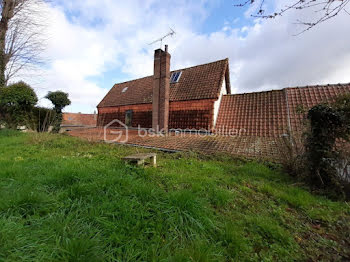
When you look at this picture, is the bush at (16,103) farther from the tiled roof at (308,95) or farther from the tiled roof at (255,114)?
the tiled roof at (308,95)

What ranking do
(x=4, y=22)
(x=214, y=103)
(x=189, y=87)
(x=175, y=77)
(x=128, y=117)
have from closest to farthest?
(x=214, y=103) < (x=4, y=22) < (x=189, y=87) < (x=175, y=77) < (x=128, y=117)

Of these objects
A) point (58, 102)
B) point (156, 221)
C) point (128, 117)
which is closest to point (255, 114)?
point (156, 221)

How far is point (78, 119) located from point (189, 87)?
29.3 metres

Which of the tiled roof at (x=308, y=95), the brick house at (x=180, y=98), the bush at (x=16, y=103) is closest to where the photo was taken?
the tiled roof at (x=308, y=95)

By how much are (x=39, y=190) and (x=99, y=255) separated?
191cm

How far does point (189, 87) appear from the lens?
10789mm

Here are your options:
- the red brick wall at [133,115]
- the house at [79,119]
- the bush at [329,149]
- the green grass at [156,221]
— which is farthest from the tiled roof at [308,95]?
the house at [79,119]

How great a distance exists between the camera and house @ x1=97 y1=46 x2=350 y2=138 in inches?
311

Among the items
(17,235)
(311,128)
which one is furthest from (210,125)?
(17,235)

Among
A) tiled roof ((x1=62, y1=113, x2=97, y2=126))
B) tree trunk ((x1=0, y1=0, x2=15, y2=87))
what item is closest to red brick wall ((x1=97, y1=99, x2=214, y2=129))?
tree trunk ((x1=0, y1=0, x2=15, y2=87))

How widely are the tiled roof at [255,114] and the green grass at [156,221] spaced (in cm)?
493

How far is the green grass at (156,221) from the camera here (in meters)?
1.61

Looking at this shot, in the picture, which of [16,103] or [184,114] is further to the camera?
[16,103]

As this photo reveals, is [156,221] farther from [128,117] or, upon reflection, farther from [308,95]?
[128,117]
